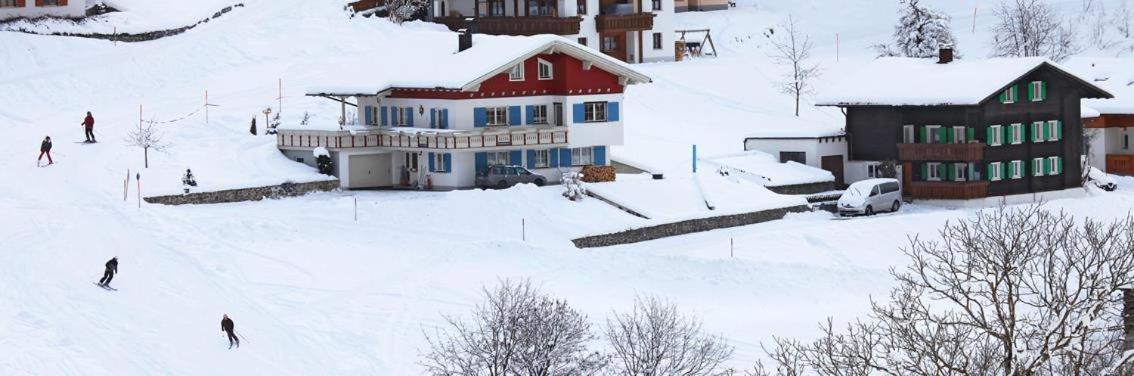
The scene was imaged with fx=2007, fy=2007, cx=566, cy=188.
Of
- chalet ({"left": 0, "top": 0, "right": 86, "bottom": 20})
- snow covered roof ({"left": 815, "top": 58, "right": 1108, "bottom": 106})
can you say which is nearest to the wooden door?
snow covered roof ({"left": 815, "top": 58, "right": 1108, "bottom": 106})

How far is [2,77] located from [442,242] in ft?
85.7

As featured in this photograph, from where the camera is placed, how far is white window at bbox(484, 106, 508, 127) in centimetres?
6775

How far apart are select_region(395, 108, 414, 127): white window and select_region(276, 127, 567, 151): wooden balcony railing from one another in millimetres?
1411

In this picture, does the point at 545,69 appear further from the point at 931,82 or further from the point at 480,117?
the point at 931,82

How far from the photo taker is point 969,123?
70.2 m

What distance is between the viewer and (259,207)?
203ft

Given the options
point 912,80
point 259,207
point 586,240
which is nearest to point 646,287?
point 586,240

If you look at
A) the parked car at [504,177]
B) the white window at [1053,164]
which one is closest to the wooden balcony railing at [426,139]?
the parked car at [504,177]

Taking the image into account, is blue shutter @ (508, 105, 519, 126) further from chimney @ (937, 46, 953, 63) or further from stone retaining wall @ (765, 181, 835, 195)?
chimney @ (937, 46, 953, 63)

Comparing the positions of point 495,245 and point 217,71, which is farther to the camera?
point 217,71

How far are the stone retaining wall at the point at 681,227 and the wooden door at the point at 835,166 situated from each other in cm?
641

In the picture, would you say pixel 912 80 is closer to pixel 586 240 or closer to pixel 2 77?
pixel 586 240

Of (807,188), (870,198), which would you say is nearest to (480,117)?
(807,188)

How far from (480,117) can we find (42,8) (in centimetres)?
2544
